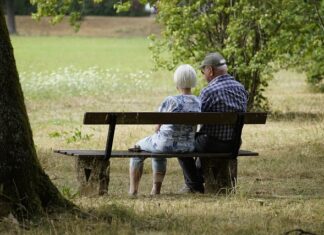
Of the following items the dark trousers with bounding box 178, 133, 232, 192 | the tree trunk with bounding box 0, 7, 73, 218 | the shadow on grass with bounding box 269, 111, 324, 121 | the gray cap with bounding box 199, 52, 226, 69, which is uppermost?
the gray cap with bounding box 199, 52, 226, 69

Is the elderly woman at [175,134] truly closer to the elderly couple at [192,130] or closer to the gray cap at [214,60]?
the elderly couple at [192,130]

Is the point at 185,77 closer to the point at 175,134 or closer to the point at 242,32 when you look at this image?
the point at 175,134

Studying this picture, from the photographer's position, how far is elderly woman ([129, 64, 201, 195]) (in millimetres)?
10539

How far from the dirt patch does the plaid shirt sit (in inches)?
2947

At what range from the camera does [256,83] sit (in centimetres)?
2238

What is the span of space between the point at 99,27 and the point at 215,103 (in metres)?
81.2

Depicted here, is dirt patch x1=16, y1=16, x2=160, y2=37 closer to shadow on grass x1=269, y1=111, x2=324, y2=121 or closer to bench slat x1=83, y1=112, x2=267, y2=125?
shadow on grass x1=269, y1=111, x2=324, y2=121

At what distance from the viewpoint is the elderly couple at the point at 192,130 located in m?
10.6

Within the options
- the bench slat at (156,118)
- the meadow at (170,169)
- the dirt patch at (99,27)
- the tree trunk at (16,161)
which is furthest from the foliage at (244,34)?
the dirt patch at (99,27)

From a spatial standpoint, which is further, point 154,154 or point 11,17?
point 11,17

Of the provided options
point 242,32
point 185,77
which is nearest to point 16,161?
point 185,77

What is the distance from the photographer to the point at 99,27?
300 feet

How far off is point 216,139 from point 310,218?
247 cm

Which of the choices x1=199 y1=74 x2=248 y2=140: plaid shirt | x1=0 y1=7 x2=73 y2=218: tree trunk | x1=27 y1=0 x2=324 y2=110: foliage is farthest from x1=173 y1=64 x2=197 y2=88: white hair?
x1=27 y1=0 x2=324 y2=110: foliage
